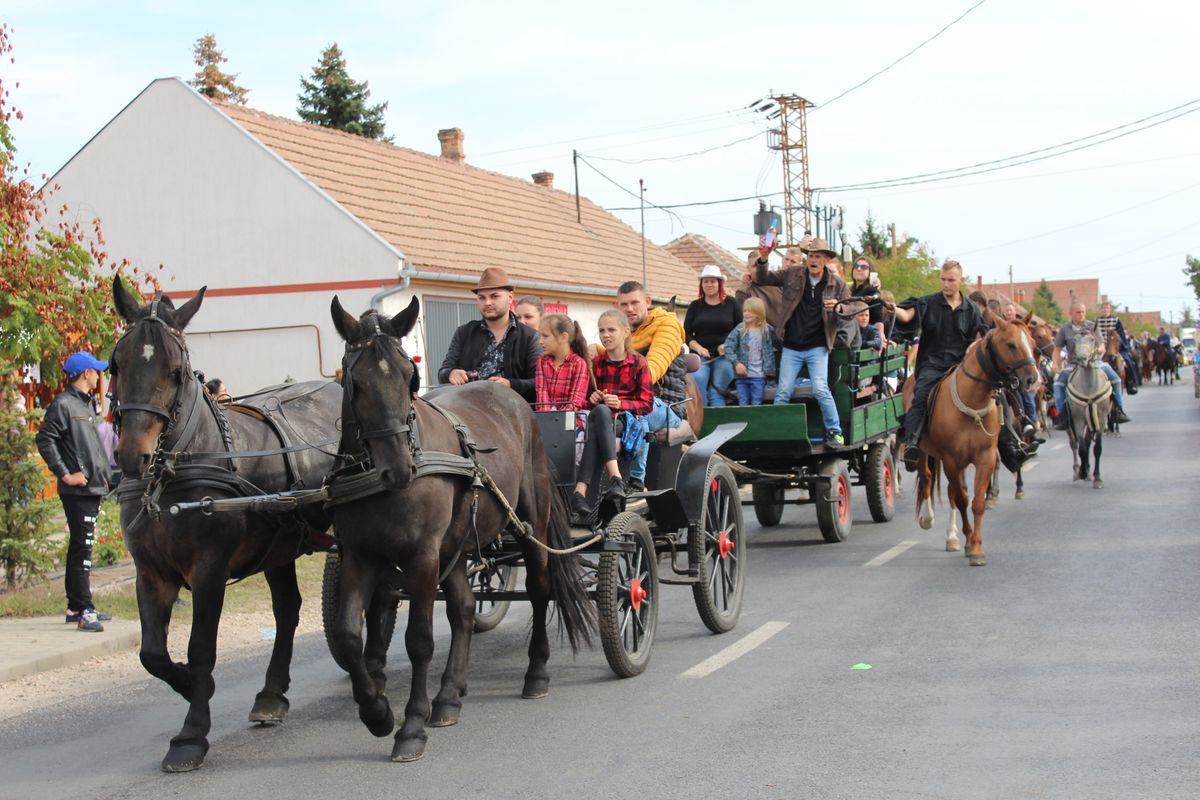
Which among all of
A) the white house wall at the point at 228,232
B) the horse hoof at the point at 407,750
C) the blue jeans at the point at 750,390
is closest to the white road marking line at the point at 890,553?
the blue jeans at the point at 750,390

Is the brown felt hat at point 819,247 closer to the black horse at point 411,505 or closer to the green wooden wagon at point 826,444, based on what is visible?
the green wooden wagon at point 826,444

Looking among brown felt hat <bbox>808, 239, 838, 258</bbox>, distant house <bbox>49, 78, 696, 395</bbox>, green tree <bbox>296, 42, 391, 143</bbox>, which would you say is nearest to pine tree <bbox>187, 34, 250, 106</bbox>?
green tree <bbox>296, 42, 391, 143</bbox>

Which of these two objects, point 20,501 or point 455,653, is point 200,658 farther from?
point 20,501

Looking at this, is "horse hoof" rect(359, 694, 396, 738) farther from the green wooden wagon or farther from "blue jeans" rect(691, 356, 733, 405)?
"blue jeans" rect(691, 356, 733, 405)

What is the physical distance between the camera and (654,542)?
27.3 ft

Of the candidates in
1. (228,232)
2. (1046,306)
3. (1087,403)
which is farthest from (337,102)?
(1046,306)

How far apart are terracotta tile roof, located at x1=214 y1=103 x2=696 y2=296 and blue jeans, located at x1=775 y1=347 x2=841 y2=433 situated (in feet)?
37.4

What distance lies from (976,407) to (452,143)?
25583 millimetres

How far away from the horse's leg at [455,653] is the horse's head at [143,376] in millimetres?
1674

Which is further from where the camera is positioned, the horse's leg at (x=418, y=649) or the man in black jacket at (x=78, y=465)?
the man in black jacket at (x=78, y=465)

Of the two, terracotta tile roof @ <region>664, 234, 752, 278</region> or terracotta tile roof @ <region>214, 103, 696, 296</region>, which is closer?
terracotta tile roof @ <region>214, 103, 696, 296</region>

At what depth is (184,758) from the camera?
5.84 m

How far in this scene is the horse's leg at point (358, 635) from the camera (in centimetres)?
566

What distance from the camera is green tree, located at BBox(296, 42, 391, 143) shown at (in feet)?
147
